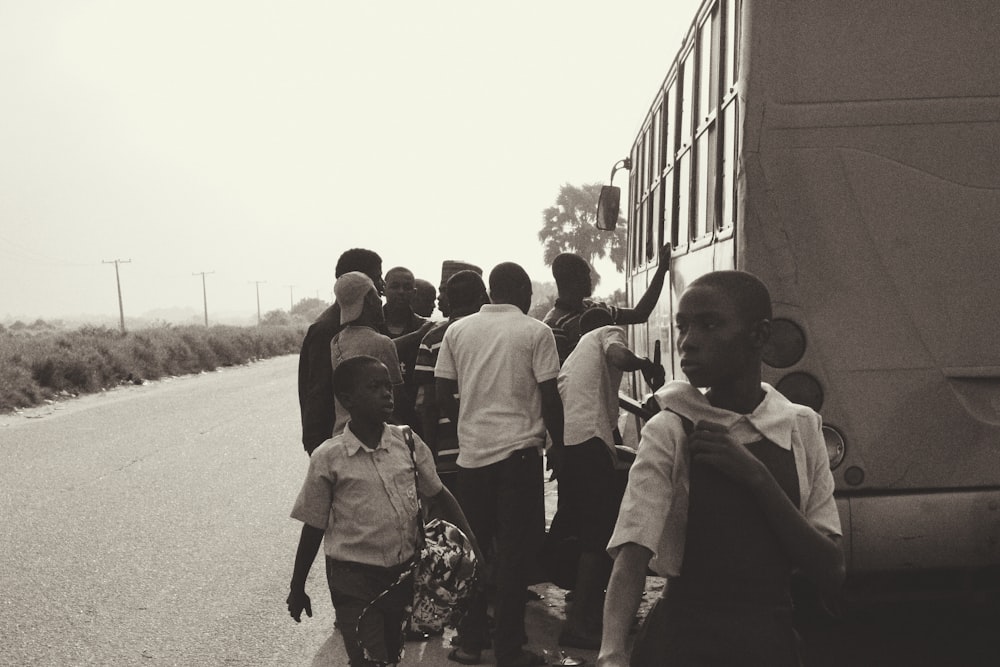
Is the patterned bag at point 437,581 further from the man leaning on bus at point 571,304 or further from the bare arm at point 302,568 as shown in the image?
the man leaning on bus at point 571,304

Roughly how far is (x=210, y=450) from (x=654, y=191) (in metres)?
7.98

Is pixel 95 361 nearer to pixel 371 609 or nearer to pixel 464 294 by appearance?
pixel 464 294

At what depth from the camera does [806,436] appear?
2.31 m

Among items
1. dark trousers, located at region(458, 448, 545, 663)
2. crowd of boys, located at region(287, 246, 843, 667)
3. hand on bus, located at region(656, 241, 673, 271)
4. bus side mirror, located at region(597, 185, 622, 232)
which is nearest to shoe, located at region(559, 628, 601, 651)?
crowd of boys, located at region(287, 246, 843, 667)

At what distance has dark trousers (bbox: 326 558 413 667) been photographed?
3.74 meters

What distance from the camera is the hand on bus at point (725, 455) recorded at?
82.6 inches

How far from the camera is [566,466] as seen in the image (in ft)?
17.4

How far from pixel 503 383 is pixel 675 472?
295 cm

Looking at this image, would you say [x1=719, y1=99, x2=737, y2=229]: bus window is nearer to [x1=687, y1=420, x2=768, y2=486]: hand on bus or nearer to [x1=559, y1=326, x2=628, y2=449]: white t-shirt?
[x1=559, y1=326, x2=628, y2=449]: white t-shirt

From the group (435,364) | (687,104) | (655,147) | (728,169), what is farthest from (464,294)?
(655,147)

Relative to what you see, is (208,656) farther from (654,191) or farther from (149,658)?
(654,191)

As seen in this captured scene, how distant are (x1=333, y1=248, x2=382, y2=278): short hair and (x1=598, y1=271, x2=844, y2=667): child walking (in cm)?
353

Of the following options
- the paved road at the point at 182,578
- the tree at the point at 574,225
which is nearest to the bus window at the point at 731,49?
the paved road at the point at 182,578

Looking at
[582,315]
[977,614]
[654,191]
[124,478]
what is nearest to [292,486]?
[124,478]
